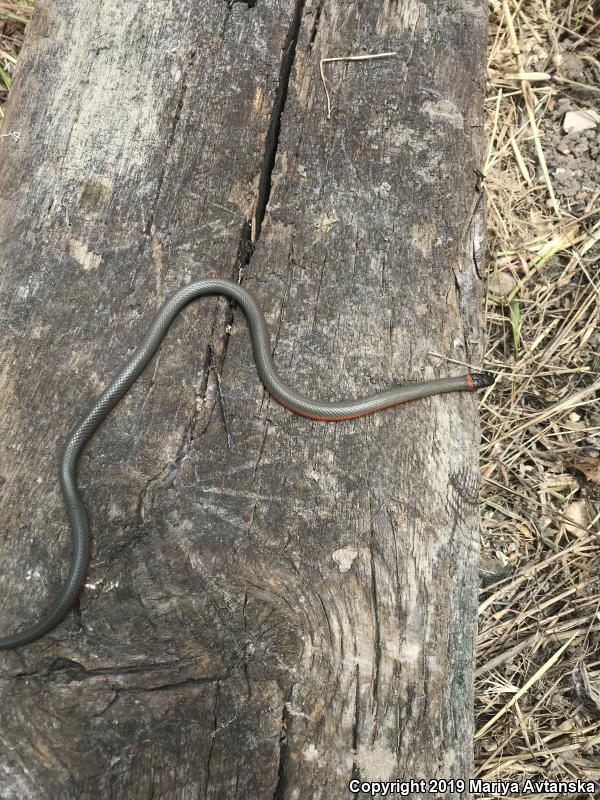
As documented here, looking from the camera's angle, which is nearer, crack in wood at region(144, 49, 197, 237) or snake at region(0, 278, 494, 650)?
snake at region(0, 278, 494, 650)

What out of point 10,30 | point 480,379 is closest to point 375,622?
point 480,379

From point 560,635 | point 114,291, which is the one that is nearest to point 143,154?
point 114,291

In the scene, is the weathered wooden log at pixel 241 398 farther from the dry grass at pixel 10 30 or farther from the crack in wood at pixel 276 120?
the dry grass at pixel 10 30

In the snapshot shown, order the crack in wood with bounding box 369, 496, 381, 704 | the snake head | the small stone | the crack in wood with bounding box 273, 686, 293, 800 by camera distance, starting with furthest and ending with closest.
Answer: the small stone, the snake head, the crack in wood with bounding box 369, 496, 381, 704, the crack in wood with bounding box 273, 686, 293, 800

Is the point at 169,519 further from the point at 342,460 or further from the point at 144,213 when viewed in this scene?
the point at 144,213

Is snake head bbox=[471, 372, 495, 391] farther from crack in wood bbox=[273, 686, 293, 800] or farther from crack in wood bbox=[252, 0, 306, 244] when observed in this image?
crack in wood bbox=[273, 686, 293, 800]

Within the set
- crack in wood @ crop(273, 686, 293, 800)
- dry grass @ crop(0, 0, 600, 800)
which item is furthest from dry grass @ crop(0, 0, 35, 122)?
crack in wood @ crop(273, 686, 293, 800)
